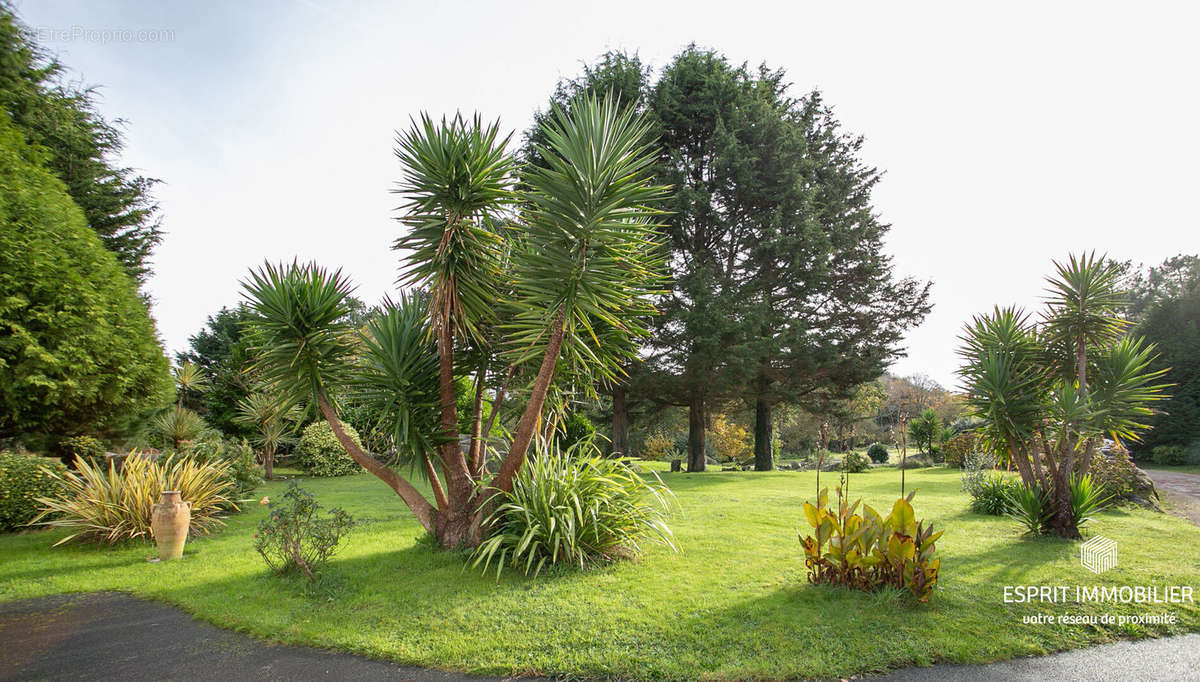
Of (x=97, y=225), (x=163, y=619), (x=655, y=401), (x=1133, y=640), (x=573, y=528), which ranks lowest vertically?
(x=163, y=619)

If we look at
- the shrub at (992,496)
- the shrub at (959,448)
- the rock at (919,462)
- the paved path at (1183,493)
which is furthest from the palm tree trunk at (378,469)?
the rock at (919,462)

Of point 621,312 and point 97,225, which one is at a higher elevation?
point 97,225

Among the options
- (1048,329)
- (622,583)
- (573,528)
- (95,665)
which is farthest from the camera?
(1048,329)

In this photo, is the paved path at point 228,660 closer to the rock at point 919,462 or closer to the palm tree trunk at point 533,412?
the palm tree trunk at point 533,412

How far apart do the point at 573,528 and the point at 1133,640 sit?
4475mm

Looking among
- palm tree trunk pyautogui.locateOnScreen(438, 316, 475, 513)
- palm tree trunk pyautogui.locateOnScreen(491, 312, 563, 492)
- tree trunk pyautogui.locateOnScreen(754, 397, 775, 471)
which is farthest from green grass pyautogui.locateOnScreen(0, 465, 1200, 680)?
tree trunk pyautogui.locateOnScreen(754, 397, 775, 471)

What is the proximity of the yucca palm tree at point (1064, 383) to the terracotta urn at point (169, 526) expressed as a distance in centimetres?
1043

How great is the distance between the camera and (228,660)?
3840 mm

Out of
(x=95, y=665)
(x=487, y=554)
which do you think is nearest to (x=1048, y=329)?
(x=487, y=554)

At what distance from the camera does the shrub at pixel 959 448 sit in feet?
63.0

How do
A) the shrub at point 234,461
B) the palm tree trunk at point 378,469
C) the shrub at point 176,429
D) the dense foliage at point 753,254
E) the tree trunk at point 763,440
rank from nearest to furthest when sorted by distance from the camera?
1. the palm tree trunk at point 378,469
2. the shrub at point 234,461
3. the shrub at point 176,429
4. the dense foliage at point 753,254
5. the tree trunk at point 763,440

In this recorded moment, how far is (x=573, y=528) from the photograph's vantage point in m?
5.55

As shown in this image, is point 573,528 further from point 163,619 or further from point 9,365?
point 9,365

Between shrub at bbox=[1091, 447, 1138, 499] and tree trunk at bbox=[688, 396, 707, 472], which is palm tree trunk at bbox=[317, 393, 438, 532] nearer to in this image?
shrub at bbox=[1091, 447, 1138, 499]
